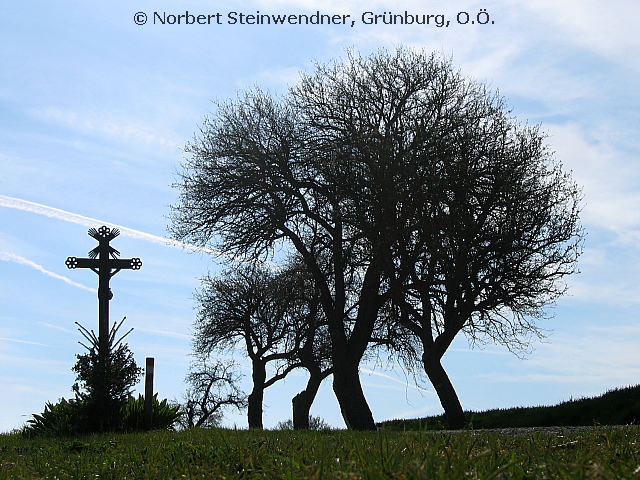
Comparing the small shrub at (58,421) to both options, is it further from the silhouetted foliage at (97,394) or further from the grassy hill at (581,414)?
the grassy hill at (581,414)

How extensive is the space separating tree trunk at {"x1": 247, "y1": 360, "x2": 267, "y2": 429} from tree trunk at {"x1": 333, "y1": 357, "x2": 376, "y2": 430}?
10846 millimetres

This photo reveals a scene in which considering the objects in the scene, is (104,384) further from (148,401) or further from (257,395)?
(257,395)

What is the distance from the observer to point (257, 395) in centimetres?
3138

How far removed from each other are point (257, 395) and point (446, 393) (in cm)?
1304

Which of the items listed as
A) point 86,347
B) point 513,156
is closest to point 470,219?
point 513,156

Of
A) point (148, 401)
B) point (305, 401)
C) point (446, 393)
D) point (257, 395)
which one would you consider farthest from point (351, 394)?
point (257, 395)

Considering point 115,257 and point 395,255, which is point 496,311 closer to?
point 395,255

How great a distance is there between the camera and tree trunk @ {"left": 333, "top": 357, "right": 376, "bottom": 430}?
2058cm

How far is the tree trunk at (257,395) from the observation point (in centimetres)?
3086

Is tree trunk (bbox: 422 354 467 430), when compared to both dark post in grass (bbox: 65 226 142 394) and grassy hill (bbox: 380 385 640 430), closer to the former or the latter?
grassy hill (bbox: 380 385 640 430)

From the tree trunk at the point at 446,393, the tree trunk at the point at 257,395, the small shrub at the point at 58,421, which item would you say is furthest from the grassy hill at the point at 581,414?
the tree trunk at the point at 257,395

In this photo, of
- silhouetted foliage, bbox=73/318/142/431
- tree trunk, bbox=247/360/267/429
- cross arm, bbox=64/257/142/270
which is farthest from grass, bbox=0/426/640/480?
tree trunk, bbox=247/360/267/429

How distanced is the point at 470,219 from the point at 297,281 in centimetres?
694

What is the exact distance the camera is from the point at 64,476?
6996 mm
